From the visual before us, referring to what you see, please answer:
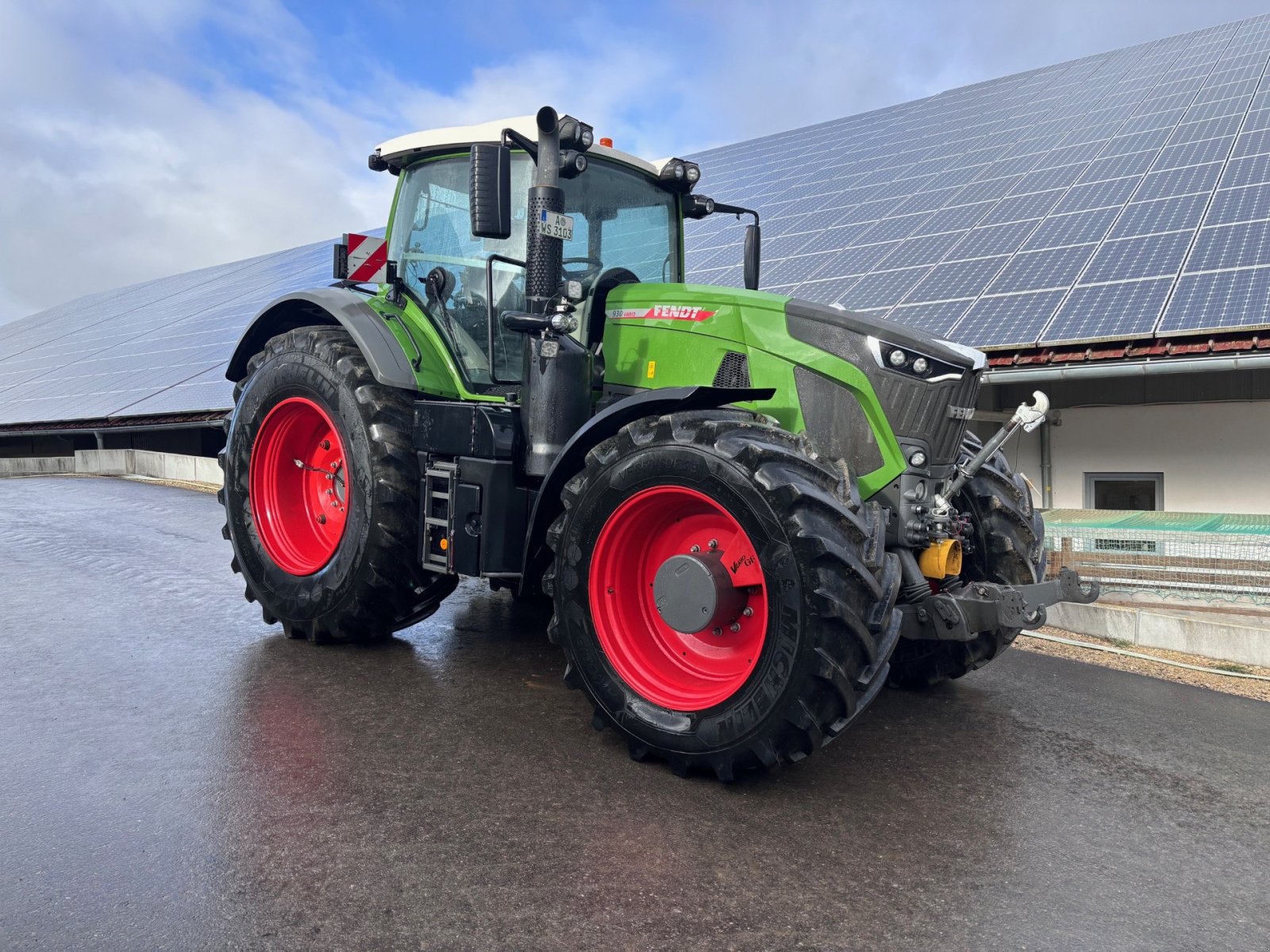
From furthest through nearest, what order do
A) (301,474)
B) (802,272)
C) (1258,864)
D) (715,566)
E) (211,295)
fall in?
(211,295), (802,272), (301,474), (715,566), (1258,864)

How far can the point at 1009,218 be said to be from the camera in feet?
35.1

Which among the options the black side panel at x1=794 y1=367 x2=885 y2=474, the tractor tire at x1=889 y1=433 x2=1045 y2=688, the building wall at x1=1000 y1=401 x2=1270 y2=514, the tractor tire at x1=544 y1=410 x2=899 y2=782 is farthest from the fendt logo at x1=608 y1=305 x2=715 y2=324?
the building wall at x1=1000 y1=401 x2=1270 y2=514

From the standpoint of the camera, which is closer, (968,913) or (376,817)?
(968,913)

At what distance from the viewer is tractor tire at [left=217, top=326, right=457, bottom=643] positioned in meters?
4.70

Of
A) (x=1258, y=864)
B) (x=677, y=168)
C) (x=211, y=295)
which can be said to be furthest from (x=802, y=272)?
(x=211, y=295)

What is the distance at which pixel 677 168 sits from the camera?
508cm

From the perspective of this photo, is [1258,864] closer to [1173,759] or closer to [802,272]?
[1173,759]

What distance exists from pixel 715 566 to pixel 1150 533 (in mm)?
4351

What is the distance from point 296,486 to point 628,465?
111 inches

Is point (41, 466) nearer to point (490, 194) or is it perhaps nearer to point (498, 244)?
point (498, 244)

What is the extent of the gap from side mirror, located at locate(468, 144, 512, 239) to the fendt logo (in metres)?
0.74

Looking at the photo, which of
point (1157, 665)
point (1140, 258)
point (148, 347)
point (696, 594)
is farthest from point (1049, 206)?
point (148, 347)

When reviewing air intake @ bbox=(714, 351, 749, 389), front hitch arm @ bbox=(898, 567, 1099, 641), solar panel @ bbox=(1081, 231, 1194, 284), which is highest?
solar panel @ bbox=(1081, 231, 1194, 284)

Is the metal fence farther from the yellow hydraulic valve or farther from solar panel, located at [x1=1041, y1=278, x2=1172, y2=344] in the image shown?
the yellow hydraulic valve
